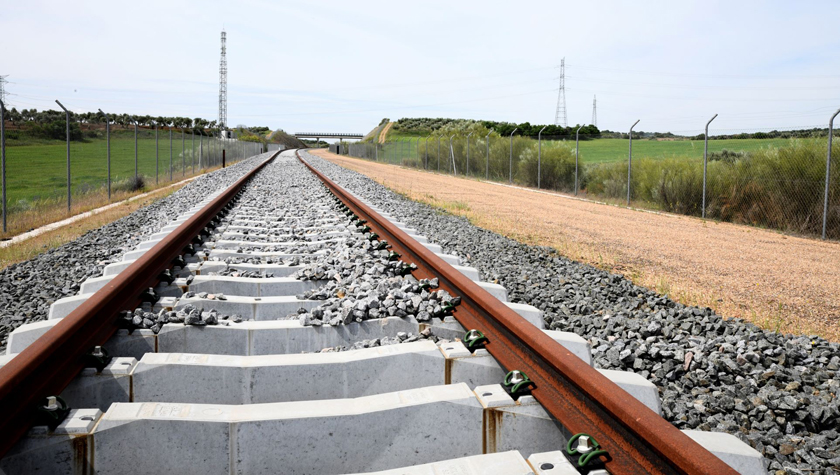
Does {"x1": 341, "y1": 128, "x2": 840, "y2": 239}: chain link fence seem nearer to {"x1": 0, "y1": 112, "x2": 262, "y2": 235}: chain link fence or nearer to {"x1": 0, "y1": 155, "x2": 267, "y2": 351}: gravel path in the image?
{"x1": 0, "y1": 155, "x2": 267, "y2": 351}: gravel path

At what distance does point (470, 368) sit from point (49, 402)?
1591mm

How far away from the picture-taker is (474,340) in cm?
285

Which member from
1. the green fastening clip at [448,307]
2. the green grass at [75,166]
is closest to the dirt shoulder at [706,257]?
the green fastening clip at [448,307]

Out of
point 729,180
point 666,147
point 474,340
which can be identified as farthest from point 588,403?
point 666,147

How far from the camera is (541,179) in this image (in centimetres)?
2555

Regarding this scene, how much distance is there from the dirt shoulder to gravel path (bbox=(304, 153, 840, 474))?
783mm

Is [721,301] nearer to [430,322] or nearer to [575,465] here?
[430,322]

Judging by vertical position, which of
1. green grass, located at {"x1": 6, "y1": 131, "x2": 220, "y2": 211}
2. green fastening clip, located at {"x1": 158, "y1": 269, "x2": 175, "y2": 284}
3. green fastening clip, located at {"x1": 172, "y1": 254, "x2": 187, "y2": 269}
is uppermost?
green grass, located at {"x1": 6, "y1": 131, "x2": 220, "y2": 211}

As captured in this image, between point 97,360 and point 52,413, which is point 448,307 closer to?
point 97,360

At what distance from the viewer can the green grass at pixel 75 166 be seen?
23266mm

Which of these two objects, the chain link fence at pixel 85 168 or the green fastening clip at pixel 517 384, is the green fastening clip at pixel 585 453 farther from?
the chain link fence at pixel 85 168

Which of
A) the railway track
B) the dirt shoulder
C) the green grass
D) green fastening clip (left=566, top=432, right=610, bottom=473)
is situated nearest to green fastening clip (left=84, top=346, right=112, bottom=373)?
the railway track

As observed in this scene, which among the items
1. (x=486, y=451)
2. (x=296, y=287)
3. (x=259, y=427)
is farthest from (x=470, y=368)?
Result: (x=296, y=287)

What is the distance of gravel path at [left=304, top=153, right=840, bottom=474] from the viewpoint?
281 cm
